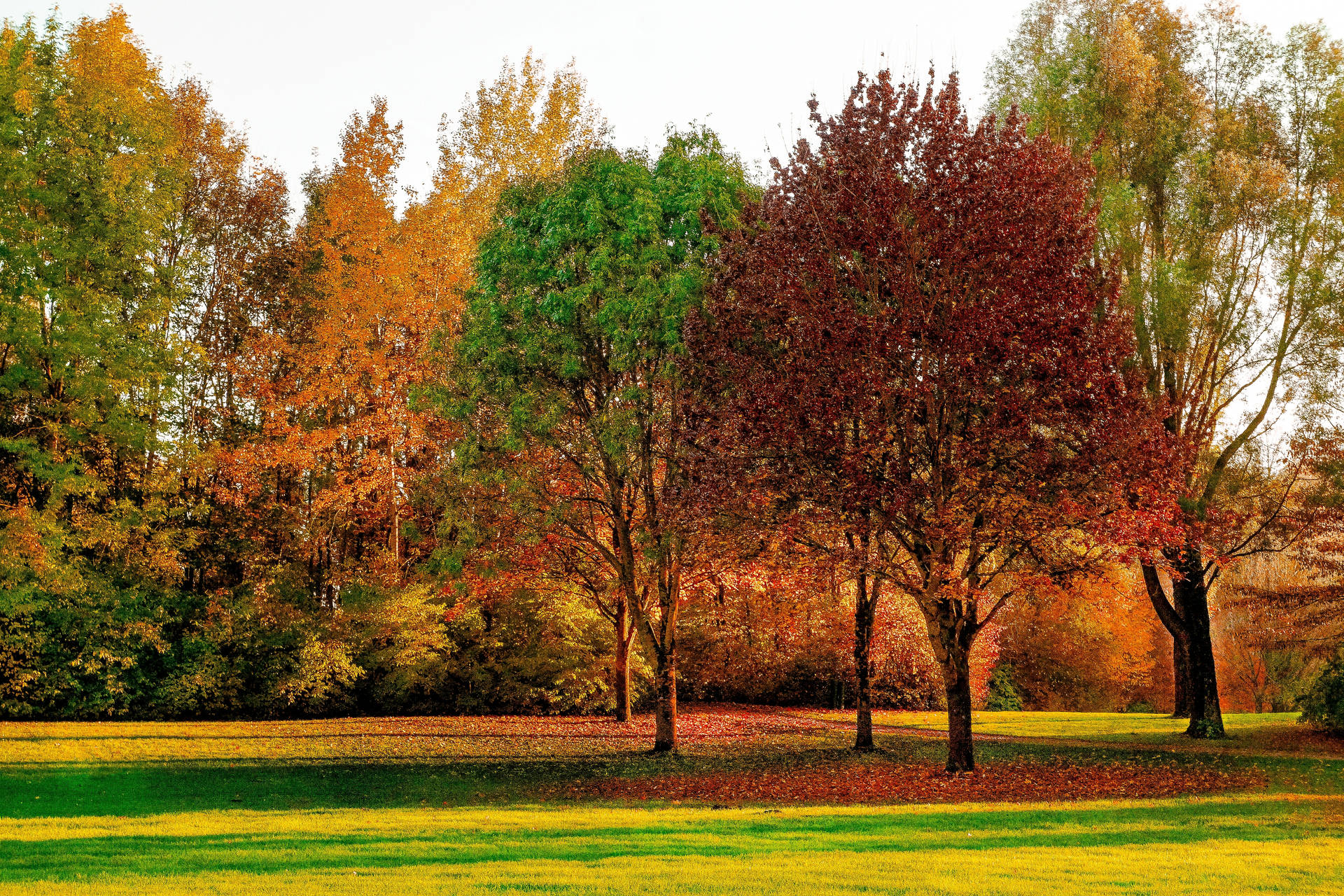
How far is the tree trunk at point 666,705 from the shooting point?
716 inches

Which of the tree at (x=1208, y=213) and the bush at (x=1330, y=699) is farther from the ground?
the tree at (x=1208, y=213)

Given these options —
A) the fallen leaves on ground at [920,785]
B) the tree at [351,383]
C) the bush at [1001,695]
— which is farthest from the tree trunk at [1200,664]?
the tree at [351,383]

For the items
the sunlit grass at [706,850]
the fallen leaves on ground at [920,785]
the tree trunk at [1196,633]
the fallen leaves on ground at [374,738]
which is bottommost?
the fallen leaves on ground at [374,738]

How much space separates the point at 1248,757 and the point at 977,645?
14.1 meters

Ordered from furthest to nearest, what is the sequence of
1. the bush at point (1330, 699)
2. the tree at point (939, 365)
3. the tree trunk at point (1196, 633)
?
the tree trunk at point (1196, 633), the bush at point (1330, 699), the tree at point (939, 365)

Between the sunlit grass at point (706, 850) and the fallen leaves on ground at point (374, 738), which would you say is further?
the fallen leaves on ground at point (374, 738)

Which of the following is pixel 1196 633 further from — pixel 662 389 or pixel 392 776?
pixel 392 776

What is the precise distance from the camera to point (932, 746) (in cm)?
1998

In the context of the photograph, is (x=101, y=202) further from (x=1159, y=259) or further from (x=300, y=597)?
(x=1159, y=259)

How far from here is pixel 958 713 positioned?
14844 millimetres

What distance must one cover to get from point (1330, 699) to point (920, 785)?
1103cm

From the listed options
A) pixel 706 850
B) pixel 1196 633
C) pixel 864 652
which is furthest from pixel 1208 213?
pixel 706 850

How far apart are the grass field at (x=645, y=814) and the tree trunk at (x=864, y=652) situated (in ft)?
2.62

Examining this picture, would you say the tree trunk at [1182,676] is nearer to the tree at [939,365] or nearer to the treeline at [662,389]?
the treeline at [662,389]
